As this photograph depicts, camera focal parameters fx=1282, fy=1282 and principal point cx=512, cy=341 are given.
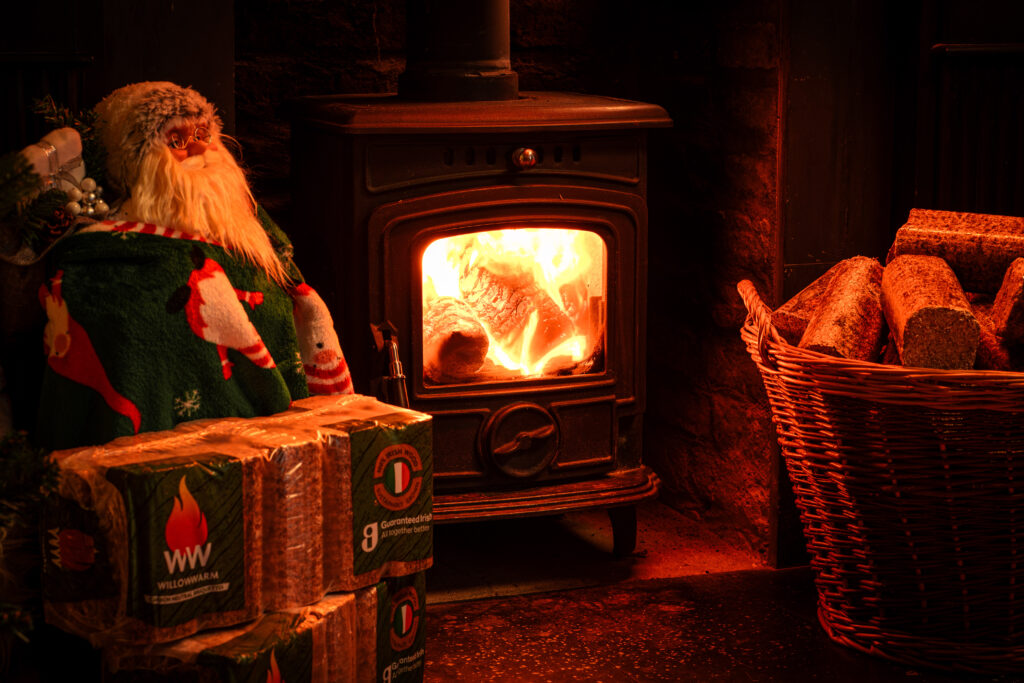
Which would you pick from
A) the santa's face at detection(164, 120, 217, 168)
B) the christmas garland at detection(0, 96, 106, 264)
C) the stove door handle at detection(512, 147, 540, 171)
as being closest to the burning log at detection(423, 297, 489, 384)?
the stove door handle at detection(512, 147, 540, 171)

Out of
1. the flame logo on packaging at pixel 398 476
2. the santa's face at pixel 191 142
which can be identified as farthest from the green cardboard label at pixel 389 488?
the santa's face at pixel 191 142

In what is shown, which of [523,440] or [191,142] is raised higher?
[191,142]

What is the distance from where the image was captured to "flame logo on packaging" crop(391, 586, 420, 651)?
2.05m

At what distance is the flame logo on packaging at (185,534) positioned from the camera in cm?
171

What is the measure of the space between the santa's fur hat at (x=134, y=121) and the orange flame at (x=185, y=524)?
565 millimetres

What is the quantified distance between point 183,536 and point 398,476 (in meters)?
0.38

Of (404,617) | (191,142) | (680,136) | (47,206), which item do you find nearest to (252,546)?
(404,617)

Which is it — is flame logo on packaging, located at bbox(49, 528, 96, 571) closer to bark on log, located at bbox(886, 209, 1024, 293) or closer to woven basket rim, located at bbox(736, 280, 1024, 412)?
woven basket rim, located at bbox(736, 280, 1024, 412)

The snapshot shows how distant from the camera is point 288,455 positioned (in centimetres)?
184

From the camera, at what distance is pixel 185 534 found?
1726mm

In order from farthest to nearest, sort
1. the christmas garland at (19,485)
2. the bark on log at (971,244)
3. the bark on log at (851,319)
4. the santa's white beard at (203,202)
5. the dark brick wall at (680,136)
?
1. the dark brick wall at (680,136)
2. the bark on log at (971,244)
3. the bark on log at (851,319)
4. the santa's white beard at (203,202)
5. the christmas garland at (19,485)

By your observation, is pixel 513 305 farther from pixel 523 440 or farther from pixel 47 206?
pixel 47 206

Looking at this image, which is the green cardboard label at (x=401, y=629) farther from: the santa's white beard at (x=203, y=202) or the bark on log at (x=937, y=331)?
the bark on log at (x=937, y=331)

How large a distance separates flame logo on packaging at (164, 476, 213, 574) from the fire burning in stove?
880 mm
